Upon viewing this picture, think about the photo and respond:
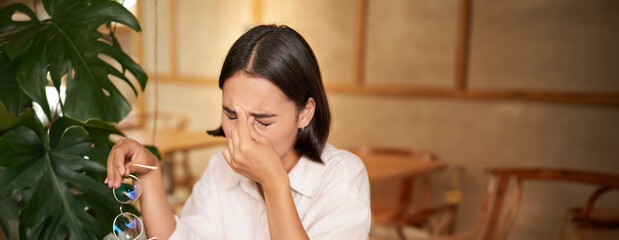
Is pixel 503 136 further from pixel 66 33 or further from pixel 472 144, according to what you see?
pixel 66 33

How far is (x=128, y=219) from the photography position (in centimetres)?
120

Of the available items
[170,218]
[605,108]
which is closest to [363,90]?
[605,108]

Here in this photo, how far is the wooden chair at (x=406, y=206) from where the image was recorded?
9.14ft

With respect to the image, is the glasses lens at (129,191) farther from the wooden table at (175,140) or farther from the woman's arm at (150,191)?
the wooden table at (175,140)

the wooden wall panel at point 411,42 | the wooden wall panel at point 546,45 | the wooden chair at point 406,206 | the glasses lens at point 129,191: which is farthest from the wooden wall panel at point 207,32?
the glasses lens at point 129,191

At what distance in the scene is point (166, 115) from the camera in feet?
17.5

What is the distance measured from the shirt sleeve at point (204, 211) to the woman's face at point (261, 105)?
317mm

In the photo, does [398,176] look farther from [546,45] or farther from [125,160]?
[125,160]

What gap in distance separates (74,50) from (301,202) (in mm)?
677

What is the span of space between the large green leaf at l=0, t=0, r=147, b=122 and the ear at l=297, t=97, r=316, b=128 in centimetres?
45

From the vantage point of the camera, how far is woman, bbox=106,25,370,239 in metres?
1.14

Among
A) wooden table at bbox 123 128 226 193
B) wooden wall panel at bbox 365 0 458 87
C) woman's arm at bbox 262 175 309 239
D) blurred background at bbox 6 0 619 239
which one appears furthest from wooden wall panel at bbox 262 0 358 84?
woman's arm at bbox 262 175 309 239

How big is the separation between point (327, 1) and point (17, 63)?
11.5 feet

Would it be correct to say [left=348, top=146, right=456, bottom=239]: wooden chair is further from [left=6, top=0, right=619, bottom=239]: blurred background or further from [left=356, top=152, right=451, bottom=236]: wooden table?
[left=6, top=0, right=619, bottom=239]: blurred background
